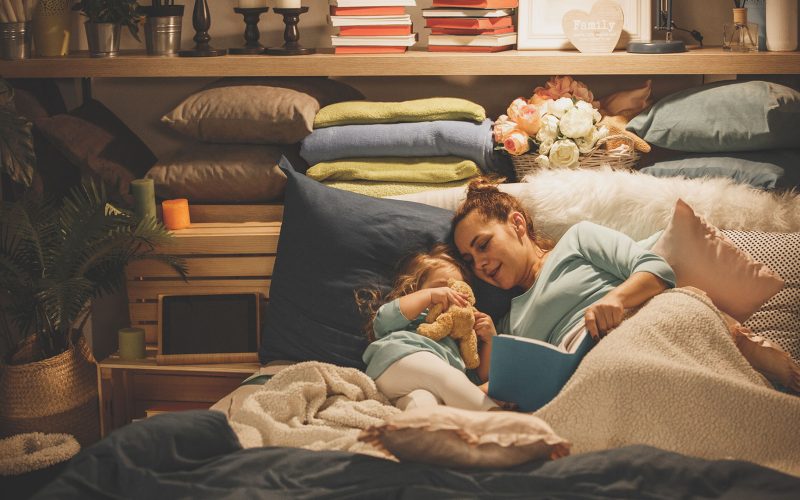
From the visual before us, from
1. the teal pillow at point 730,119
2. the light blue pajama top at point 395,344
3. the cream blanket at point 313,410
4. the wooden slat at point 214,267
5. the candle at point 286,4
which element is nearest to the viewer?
the cream blanket at point 313,410

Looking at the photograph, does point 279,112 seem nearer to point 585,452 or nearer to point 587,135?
point 587,135

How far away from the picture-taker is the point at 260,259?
9.27 ft

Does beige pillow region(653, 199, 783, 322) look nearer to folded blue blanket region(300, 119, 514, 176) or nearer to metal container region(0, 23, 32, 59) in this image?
folded blue blanket region(300, 119, 514, 176)

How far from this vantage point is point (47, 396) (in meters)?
2.62

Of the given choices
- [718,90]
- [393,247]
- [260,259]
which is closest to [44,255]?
[260,259]

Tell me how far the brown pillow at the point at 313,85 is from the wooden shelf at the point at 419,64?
4cm

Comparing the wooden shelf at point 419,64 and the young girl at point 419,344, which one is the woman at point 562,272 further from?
the wooden shelf at point 419,64

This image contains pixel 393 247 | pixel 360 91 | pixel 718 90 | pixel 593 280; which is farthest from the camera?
pixel 360 91

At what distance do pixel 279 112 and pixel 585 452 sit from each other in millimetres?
1490

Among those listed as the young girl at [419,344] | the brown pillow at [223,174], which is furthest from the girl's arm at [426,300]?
the brown pillow at [223,174]

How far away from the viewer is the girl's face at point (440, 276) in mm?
2438

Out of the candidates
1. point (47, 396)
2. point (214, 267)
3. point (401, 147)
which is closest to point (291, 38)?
point (401, 147)

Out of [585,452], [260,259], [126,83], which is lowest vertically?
[585,452]

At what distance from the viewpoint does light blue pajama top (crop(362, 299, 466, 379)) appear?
228 centimetres
